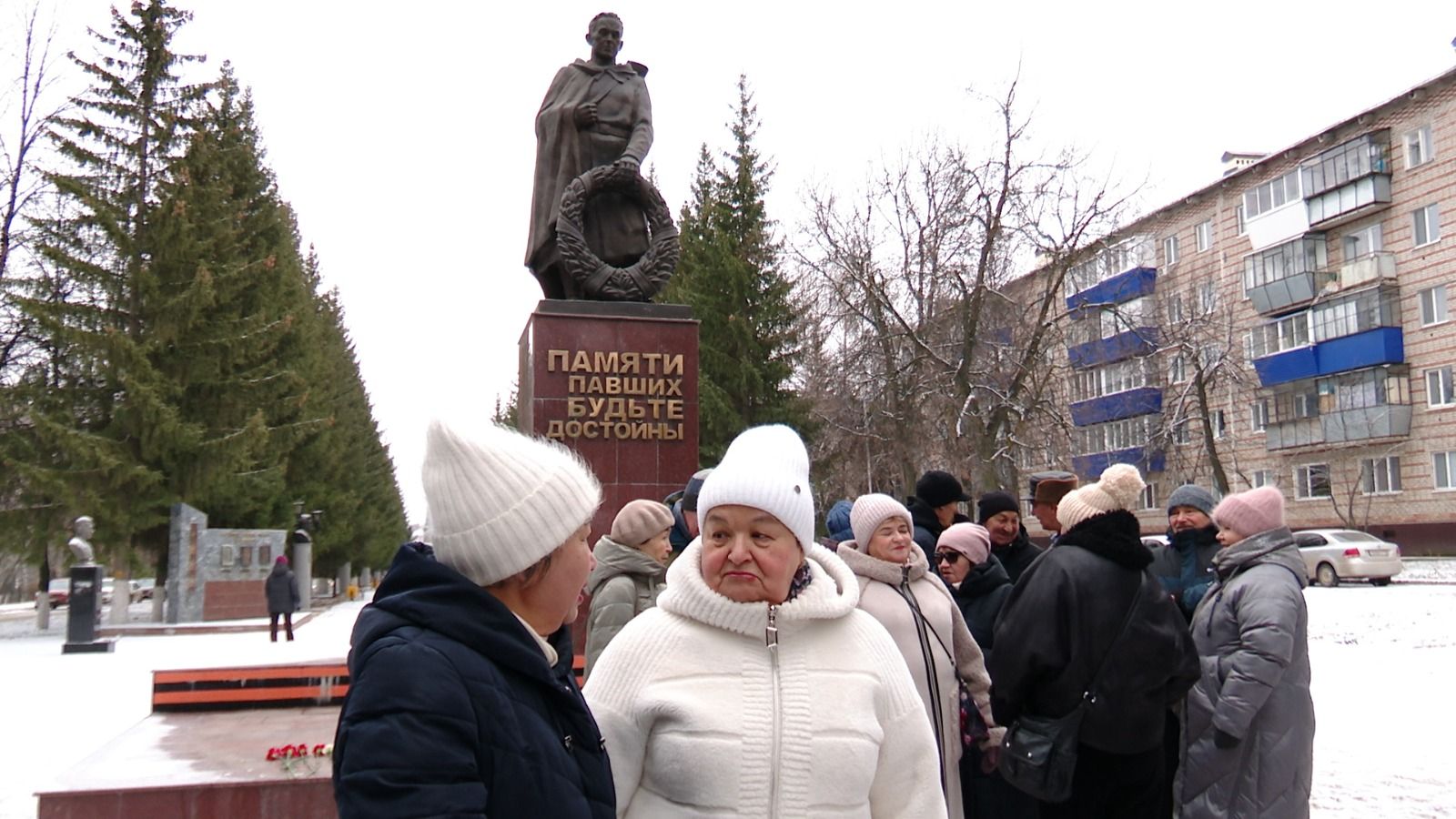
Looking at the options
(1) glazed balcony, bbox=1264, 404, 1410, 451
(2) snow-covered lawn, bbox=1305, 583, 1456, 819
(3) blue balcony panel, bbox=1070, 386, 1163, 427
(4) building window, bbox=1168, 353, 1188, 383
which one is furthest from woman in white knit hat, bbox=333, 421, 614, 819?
(1) glazed balcony, bbox=1264, 404, 1410, 451

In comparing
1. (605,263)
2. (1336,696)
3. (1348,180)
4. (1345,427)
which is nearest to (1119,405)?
(1345,427)

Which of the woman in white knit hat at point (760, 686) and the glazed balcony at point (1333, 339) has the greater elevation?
the glazed balcony at point (1333, 339)

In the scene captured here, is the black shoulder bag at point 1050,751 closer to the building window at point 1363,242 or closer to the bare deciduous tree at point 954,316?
the bare deciduous tree at point 954,316

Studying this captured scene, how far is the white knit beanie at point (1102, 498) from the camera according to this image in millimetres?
4273

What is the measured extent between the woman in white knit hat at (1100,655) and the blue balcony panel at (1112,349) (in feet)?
64.2

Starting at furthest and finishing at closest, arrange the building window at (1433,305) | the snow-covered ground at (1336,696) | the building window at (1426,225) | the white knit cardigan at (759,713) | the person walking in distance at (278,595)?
the building window at (1426,225), the building window at (1433,305), the person walking in distance at (278,595), the snow-covered ground at (1336,696), the white knit cardigan at (759,713)

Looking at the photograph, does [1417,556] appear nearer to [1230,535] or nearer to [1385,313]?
[1385,313]

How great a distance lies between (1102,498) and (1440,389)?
33.9 m

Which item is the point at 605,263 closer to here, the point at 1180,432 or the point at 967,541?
the point at 967,541

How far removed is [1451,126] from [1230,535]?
107ft

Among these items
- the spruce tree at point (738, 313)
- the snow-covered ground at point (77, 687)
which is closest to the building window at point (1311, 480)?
the spruce tree at point (738, 313)

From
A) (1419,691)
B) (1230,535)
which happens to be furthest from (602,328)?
(1419,691)

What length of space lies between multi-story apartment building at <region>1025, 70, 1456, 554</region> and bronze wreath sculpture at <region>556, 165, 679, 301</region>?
755 inches

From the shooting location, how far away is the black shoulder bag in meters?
3.99
